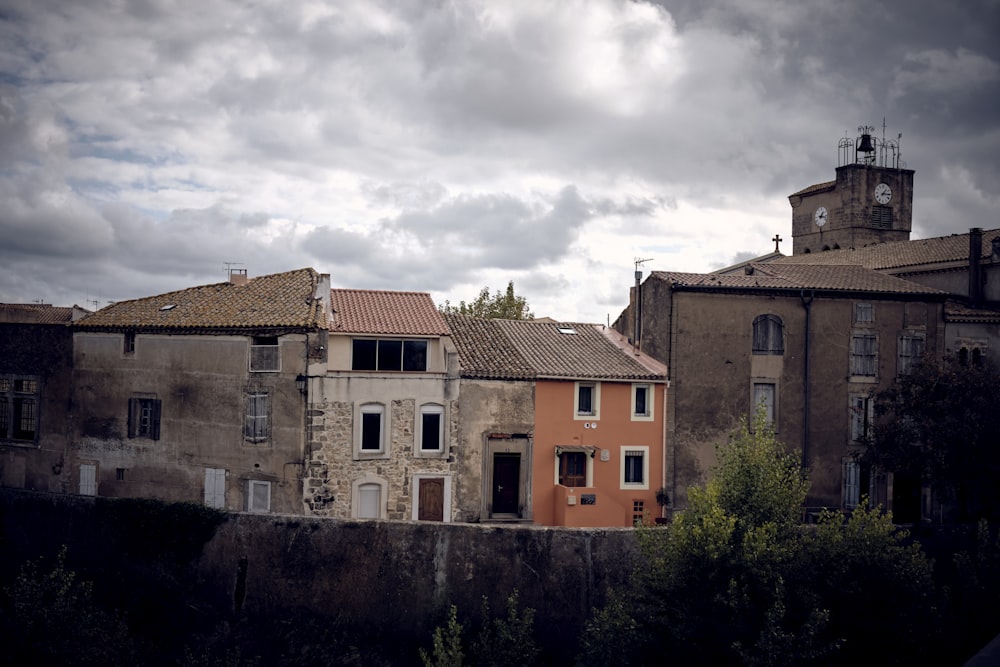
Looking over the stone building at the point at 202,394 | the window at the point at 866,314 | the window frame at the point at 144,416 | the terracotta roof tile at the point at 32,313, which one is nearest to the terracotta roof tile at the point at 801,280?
the window at the point at 866,314

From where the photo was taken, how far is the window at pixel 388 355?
92.5 feet

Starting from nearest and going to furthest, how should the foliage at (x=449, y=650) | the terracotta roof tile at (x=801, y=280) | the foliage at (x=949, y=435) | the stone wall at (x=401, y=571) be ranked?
the foliage at (x=449, y=650)
the stone wall at (x=401, y=571)
the foliage at (x=949, y=435)
the terracotta roof tile at (x=801, y=280)

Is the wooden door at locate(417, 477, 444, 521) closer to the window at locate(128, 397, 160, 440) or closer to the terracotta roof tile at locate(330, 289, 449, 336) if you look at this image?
the terracotta roof tile at locate(330, 289, 449, 336)

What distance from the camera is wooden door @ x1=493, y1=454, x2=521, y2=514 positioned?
98.1ft

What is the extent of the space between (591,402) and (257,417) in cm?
1184

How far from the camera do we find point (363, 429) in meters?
28.2

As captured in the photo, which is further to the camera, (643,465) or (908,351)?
(908,351)

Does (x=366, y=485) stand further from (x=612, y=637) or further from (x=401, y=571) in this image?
(x=612, y=637)

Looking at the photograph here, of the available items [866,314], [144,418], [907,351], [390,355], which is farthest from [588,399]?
[144,418]

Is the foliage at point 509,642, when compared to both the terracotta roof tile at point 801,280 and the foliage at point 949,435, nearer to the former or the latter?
the terracotta roof tile at point 801,280

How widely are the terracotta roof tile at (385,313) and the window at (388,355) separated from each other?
0.42 metres

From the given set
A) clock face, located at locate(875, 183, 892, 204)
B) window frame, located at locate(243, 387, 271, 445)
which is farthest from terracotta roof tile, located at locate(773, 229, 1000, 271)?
window frame, located at locate(243, 387, 271, 445)

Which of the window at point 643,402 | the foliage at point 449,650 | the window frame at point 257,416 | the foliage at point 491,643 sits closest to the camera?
the foliage at point 449,650

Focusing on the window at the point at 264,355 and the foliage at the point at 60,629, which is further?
the window at the point at 264,355
